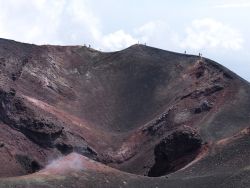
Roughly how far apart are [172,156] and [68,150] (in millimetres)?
11039

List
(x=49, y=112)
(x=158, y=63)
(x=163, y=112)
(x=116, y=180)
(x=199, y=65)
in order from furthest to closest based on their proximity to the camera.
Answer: (x=158, y=63), (x=199, y=65), (x=163, y=112), (x=49, y=112), (x=116, y=180)

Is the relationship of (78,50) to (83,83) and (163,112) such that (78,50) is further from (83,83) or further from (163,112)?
(163,112)

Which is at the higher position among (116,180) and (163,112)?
(163,112)

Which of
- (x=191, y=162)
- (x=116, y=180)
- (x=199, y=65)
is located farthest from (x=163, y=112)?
(x=116, y=180)

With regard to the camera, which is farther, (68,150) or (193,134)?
(68,150)

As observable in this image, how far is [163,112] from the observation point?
228ft

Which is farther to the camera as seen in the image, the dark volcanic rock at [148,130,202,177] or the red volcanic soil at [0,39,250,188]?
the dark volcanic rock at [148,130,202,177]

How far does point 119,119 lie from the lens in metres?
72.4

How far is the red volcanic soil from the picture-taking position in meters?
46.4

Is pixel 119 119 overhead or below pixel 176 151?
overhead

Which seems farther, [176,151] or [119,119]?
[119,119]

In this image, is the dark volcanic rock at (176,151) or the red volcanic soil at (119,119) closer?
the red volcanic soil at (119,119)

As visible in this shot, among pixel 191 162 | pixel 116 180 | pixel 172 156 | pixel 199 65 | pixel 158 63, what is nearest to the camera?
pixel 116 180

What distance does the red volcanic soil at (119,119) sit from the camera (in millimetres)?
46438
